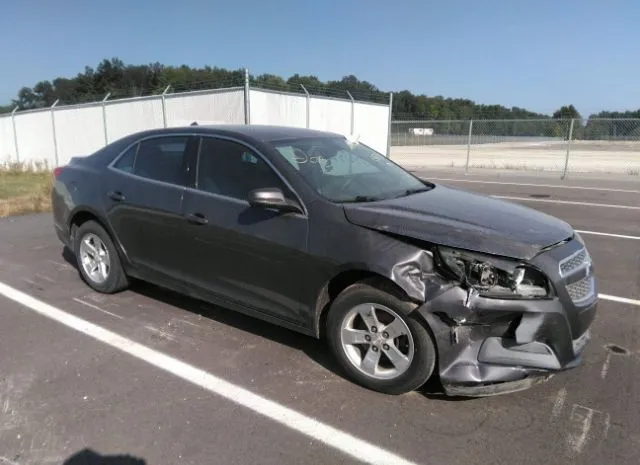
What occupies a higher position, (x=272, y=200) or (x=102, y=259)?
(x=272, y=200)

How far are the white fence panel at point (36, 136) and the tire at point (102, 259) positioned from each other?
20.5 m

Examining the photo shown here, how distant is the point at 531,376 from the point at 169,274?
2.85 m

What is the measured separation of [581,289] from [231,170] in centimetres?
255

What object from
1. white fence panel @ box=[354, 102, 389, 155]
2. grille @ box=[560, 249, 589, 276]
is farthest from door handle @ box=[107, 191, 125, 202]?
white fence panel @ box=[354, 102, 389, 155]

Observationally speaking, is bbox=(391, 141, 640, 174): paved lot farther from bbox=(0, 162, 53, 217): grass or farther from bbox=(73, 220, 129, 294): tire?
bbox=(73, 220, 129, 294): tire

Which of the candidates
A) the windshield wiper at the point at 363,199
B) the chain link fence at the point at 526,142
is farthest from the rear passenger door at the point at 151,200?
the chain link fence at the point at 526,142

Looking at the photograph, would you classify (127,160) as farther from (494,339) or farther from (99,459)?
(494,339)

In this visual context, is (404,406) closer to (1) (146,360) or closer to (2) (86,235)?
(1) (146,360)

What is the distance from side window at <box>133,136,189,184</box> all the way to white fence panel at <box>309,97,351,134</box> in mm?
12632

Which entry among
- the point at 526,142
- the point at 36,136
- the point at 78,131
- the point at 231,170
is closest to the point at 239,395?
the point at 231,170

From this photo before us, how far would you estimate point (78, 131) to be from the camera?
2116cm

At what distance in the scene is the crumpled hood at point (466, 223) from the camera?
2957mm

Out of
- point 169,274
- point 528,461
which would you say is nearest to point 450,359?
point 528,461

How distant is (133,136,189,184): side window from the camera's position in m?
4.33
